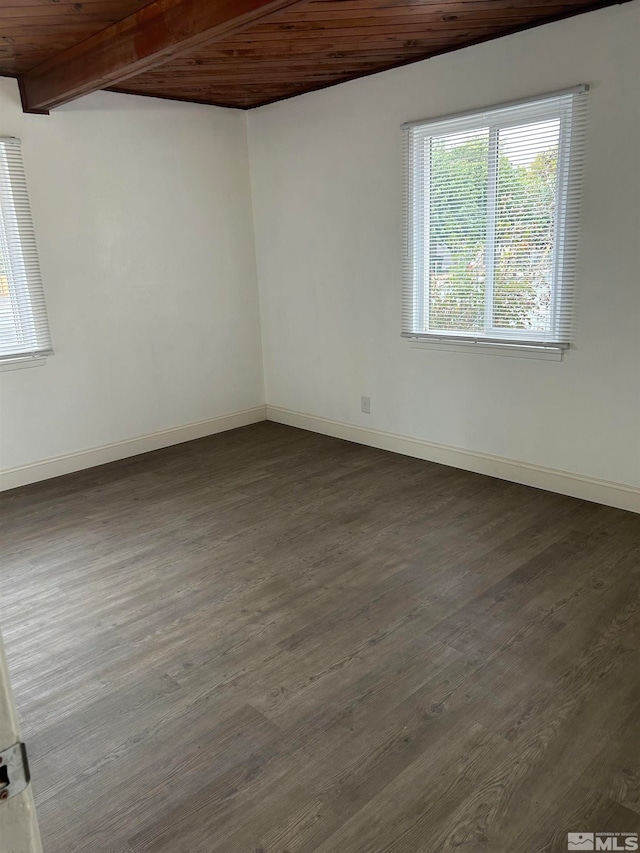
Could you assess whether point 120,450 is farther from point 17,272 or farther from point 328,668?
point 328,668

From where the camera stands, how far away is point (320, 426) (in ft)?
17.4

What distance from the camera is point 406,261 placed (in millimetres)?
4277

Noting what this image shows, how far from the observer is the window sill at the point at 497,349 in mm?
3633

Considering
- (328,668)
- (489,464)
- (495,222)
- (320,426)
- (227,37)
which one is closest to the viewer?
(328,668)

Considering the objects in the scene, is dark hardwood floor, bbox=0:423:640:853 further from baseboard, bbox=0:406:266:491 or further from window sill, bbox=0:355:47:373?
window sill, bbox=0:355:47:373

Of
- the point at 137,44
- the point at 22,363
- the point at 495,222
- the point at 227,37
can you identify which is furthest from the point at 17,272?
the point at 495,222

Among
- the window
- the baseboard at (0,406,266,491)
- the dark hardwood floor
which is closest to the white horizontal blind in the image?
the baseboard at (0,406,266,491)

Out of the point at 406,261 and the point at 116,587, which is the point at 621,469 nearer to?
the point at 406,261

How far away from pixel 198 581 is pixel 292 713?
1.04 metres

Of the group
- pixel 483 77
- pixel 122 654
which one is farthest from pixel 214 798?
pixel 483 77

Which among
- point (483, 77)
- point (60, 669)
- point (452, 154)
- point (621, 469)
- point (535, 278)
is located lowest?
point (60, 669)

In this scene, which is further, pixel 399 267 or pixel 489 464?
pixel 399 267

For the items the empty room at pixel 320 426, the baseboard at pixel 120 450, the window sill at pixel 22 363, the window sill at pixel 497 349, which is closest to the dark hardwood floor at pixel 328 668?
the empty room at pixel 320 426

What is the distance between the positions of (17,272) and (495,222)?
123 inches
